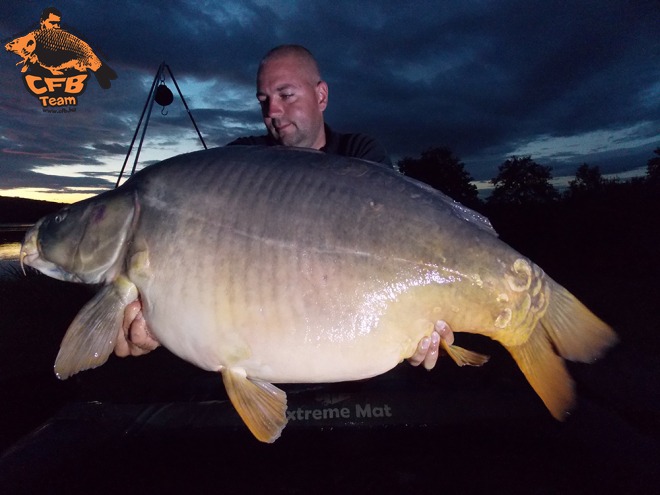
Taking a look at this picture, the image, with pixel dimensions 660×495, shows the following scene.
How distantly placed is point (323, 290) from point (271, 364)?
33 centimetres

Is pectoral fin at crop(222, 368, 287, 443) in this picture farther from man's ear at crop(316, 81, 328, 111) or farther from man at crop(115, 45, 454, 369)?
man's ear at crop(316, 81, 328, 111)

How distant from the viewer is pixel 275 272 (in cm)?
144

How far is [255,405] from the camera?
60.0 inches

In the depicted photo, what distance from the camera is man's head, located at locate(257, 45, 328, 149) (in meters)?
2.92

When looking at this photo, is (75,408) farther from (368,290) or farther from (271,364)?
(368,290)

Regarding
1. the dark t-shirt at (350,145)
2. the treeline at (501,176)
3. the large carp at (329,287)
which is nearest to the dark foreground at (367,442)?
the large carp at (329,287)

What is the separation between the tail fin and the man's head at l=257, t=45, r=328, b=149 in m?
2.09

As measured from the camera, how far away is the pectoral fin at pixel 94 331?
1.59 meters

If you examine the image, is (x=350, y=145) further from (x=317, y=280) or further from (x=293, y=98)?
(x=317, y=280)

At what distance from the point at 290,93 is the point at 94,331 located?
2.05 metres

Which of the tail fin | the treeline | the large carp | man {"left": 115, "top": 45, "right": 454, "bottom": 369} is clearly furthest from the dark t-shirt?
the treeline

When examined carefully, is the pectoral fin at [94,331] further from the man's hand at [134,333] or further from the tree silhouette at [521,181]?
the tree silhouette at [521,181]

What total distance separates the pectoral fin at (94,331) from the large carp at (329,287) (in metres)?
0.01

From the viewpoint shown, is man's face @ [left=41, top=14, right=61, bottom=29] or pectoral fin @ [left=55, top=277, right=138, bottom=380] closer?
pectoral fin @ [left=55, top=277, right=138, bottom=380]
